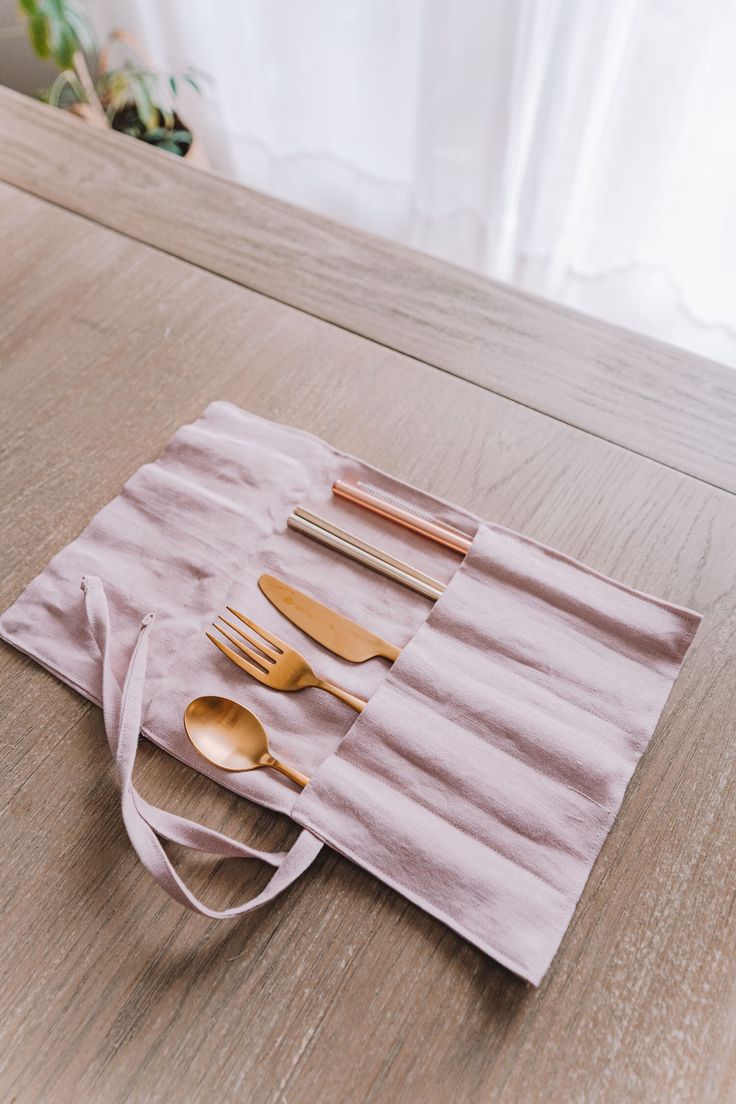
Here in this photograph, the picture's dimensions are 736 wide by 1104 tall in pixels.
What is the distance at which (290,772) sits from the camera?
556 millimetres

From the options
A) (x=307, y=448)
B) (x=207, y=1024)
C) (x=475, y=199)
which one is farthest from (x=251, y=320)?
(x=475, y=199)

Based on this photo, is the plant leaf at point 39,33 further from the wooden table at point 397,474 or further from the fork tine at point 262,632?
the fork tine at point 262,632

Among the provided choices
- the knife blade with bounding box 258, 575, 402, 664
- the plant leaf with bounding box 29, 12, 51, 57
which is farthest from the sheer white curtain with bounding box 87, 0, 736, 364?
the knife blade with bounding box 258, 575, 402, 664

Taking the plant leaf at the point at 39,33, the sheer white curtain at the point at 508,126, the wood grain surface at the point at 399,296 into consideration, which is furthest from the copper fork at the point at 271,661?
the plant leaf at the point at 39,33

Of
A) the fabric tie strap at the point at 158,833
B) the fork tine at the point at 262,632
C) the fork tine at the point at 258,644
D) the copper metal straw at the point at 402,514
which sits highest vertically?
the copper metal straw at the point at 402,514

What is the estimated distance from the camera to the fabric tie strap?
0.50 meters

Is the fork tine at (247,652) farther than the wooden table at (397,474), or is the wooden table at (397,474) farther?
the fork tine at (247,652)

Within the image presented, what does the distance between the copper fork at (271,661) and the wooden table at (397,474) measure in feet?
0.28

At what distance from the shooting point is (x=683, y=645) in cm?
61

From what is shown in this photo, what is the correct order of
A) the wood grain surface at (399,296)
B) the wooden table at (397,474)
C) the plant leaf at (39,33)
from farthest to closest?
the plant leaf at (39,33) → the wood grain surface at (399,296) → the wooden table at (397,474)

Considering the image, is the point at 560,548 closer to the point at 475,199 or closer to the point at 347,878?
the point at 347,878

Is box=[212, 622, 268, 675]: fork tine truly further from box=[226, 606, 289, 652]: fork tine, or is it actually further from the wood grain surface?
the wood grain surface

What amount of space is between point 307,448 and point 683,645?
0.34 meters

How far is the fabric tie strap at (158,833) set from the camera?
501 mm
